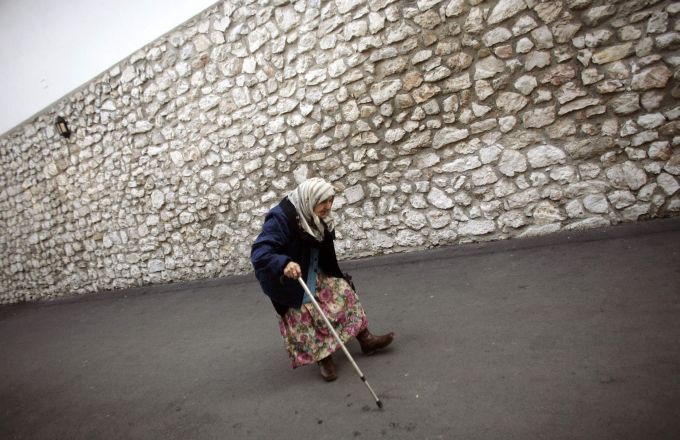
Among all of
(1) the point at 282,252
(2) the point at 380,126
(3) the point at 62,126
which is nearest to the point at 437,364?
(1) the point at 282,252

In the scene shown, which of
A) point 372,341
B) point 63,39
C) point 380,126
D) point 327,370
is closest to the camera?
point 327,370

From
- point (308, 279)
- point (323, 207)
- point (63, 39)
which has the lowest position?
point (308, 279)

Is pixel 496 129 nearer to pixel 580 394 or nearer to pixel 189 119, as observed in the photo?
pixel 580 394

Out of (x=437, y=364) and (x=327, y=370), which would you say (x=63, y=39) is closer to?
(x=327, y=370)

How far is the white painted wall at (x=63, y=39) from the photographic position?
6199 millimetres

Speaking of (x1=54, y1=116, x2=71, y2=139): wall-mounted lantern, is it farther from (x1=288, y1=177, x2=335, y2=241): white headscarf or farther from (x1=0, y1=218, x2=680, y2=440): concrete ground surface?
(x1=288, y1=177, x2=335, y2=241): white headscarf

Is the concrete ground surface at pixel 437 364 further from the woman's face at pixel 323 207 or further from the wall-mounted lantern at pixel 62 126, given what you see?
the wall-mounted lantern at pixel 62 126

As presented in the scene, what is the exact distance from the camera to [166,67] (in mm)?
6215

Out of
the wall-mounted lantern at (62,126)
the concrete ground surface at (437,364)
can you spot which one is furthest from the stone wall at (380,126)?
the concrete ground surface at (437,364)

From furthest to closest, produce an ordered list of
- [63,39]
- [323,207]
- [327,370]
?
1. [63,39]
2. [327,370]
3. [323,207]

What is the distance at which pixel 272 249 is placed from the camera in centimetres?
288

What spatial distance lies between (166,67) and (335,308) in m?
4.97

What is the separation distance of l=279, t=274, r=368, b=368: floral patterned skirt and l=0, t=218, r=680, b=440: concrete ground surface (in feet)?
0.85

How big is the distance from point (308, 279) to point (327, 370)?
69cm
